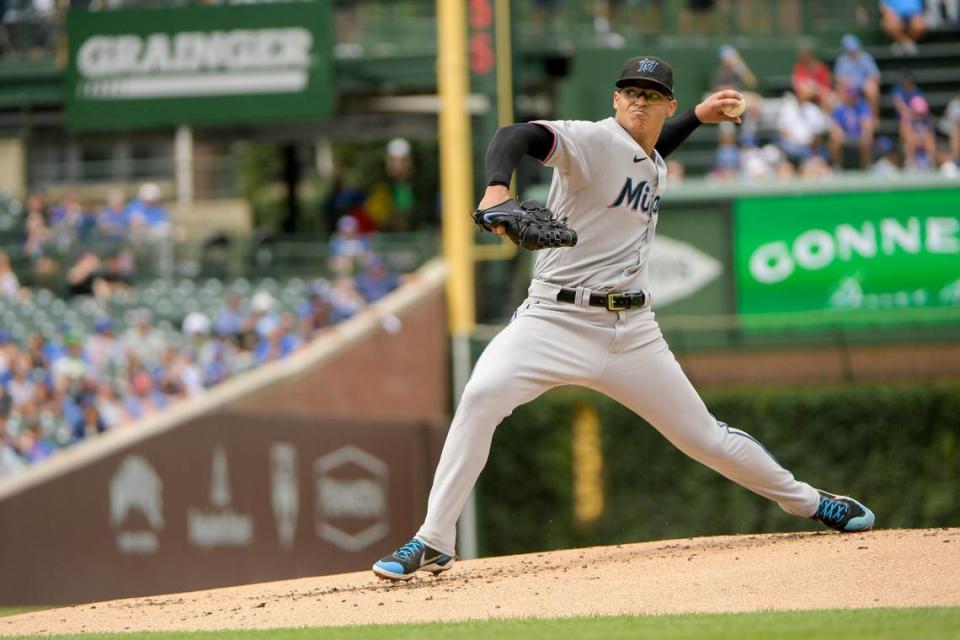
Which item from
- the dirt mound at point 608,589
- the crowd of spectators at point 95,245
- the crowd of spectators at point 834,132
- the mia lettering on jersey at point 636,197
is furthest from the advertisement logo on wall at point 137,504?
the mia lettering on jersey at point 636,197

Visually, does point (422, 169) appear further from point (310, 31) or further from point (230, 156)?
point (310, 31)

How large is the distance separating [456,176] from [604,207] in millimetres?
10896

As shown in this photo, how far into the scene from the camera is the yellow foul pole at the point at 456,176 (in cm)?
1712

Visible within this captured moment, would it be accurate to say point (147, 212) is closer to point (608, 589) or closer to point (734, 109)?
point (734, 109)

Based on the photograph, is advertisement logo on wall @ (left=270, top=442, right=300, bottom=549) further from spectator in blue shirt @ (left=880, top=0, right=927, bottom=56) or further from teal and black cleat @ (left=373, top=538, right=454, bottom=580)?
spectator in blue shirt @ (left=880, top=0, right=927, bottom=56)

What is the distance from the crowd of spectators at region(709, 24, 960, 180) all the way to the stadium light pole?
8.79 ft

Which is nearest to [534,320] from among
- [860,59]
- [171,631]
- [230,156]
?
[171,631]

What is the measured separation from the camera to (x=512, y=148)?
5988 millimetres

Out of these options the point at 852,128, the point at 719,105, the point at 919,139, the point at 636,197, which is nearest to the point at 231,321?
the point at 852,128

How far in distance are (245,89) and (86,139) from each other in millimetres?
4346

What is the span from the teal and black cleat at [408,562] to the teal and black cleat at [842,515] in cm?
181

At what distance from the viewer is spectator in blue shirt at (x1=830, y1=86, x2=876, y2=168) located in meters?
17.2

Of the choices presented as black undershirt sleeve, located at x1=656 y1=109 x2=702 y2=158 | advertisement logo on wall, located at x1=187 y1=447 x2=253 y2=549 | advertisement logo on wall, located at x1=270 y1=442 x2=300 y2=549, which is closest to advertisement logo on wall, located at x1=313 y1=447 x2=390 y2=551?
advertisement logo on wall, located at x1=270 y1=442 x2=300 y2=549

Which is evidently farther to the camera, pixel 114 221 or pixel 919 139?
pixel 114 221
